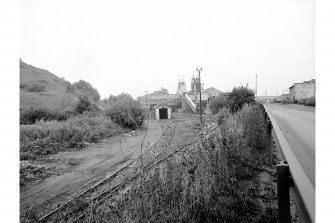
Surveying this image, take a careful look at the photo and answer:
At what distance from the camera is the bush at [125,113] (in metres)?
22.7

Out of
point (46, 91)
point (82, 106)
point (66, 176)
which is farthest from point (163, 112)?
point (66, 176)

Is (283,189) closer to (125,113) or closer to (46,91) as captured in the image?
(125,113)

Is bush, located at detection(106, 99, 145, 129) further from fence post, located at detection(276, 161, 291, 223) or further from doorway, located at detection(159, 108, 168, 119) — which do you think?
fence post, located at detection(276, 161, 291, 223)

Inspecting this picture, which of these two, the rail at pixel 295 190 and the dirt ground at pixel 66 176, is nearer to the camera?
the rail at pixel 295 190

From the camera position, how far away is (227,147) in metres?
4.51

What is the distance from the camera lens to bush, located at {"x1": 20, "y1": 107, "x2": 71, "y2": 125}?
63.5 ft

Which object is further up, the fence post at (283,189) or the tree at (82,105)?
the tree at (82,105)

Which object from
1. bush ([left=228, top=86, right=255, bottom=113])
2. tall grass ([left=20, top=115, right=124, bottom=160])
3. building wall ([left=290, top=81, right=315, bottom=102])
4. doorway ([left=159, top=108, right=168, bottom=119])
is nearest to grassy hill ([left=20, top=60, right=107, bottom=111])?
tall grass ([left=20, top=115, right=124, bottom=160])

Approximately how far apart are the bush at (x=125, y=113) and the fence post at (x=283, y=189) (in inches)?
832

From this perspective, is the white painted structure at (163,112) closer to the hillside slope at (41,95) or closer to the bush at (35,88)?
the hillside slope at (41,95)

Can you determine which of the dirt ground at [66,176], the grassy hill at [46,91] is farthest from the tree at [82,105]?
the dirt ground at [66,176]

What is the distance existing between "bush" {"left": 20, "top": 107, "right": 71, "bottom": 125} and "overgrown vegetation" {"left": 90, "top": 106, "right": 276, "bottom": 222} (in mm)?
20065

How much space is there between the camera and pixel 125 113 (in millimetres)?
22594

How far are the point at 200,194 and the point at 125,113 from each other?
2030cm
